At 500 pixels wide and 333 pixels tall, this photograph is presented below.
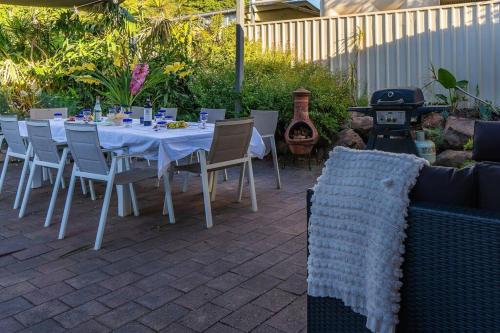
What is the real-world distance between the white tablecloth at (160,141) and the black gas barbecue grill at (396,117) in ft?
4.71

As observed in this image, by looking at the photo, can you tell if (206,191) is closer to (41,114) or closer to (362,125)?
(41,114)

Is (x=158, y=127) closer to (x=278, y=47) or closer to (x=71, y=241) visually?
(x=71, y=241)

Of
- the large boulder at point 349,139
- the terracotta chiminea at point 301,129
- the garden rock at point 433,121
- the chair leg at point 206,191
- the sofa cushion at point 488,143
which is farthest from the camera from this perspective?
the garden rock at point 433,121

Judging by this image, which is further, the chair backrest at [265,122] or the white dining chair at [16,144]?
the chair backrest at [265,122]

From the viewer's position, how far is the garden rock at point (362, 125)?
6.67m

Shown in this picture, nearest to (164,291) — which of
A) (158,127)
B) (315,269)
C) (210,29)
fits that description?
(315,269)

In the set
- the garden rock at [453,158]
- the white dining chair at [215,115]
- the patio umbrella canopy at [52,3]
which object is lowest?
the garden rock at [453,158]

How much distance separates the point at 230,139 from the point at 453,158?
3162 millimetres

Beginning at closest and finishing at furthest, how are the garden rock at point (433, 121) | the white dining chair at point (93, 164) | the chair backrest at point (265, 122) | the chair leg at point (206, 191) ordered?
the white dining chair at point (93, 164), the chair leg at point (206, 191), the chair backrest at point (265, 122), the garden rock at point (433, 121)

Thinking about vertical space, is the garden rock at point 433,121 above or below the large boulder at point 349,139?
above

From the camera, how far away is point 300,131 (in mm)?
6332

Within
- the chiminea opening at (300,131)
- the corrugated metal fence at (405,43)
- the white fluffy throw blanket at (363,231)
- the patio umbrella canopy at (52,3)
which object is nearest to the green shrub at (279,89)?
the chiminea opening at (300,131)

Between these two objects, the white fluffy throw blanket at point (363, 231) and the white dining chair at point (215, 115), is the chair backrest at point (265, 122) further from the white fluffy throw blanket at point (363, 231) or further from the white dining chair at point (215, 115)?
the white fluffy throw blanket at point (363, 231)

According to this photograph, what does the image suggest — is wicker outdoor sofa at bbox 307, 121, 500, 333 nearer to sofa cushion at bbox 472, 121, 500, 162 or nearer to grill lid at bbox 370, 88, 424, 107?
sofa cushion at bbox 472, 121, 500, 162
